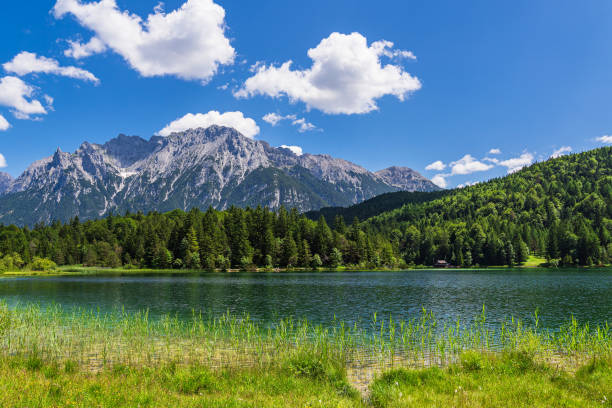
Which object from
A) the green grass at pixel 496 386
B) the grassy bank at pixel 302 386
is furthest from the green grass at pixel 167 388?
the green grass at pixel 496 386

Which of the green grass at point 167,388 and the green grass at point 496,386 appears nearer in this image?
the green grass at point 167,388

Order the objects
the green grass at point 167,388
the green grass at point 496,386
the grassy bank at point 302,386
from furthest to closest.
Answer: the green grass at point 496,386
the grassy bank at point 302,386
the green grass at point 167,388

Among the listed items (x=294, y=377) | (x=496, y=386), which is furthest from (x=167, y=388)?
(x=496, y=386)

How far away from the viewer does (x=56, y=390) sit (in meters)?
13.8

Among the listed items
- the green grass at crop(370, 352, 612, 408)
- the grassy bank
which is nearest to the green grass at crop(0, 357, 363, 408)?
the grassy bank

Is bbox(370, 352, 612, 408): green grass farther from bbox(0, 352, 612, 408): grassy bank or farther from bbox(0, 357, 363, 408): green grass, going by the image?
bbox(0, 357, 363, 408): green grass

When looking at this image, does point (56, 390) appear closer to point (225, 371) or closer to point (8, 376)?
point (8, 376)

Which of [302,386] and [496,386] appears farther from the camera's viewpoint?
[302,386]

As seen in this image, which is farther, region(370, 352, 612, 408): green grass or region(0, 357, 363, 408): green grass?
region(370, 352, 612, 408): green grass

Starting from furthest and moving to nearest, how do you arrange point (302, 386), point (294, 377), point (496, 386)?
point (294, 377), point (302, 386), point (496, 386)

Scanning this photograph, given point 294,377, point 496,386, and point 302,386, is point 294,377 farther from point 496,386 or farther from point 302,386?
point 496,386

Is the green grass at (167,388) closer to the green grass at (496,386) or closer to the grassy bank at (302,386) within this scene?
the grassy bank at (302,386)

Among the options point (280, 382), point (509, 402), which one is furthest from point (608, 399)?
point (280, 382)

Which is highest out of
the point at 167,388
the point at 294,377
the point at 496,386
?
the point at 167,388
